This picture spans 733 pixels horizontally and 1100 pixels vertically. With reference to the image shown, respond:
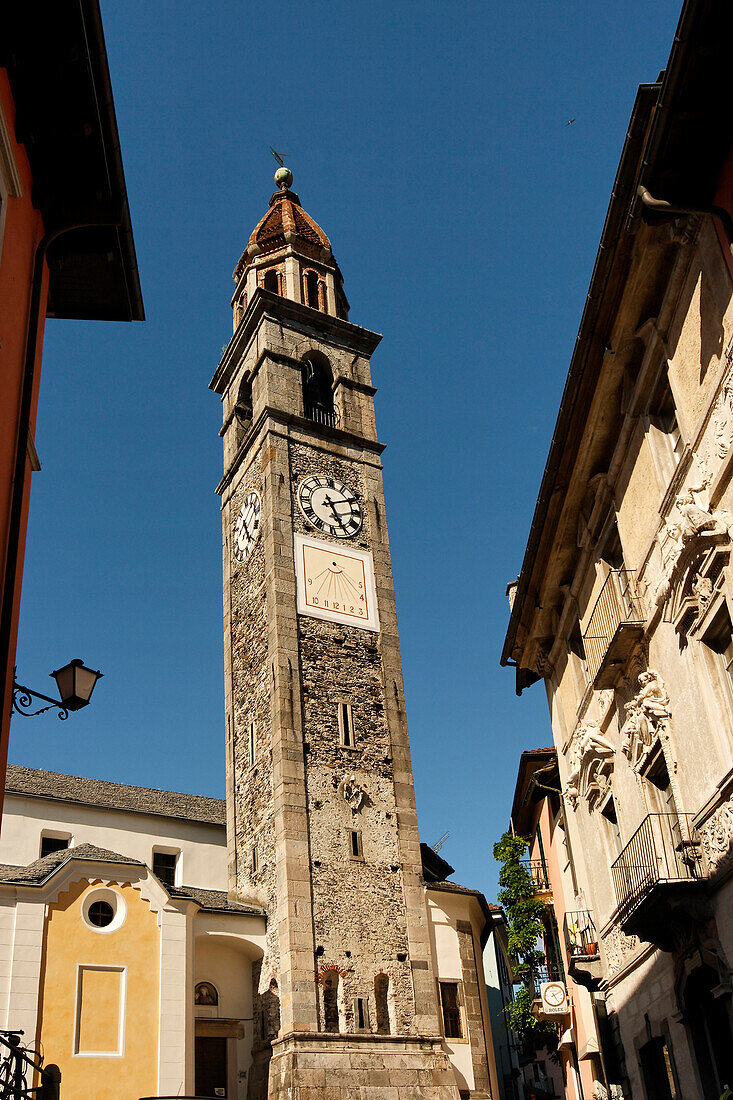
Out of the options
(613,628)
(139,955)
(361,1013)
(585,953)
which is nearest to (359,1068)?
(361,1013)

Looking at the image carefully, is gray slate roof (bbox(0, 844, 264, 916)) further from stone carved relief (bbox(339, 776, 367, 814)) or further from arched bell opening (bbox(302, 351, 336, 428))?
arched bell opening (bbox(302, 351, 336, 428))

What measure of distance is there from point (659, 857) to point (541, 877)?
15.8m

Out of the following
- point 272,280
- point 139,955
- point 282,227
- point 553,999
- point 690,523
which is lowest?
point 553,999

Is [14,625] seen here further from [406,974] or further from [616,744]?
[406,974]

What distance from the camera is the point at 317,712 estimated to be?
26.8 m

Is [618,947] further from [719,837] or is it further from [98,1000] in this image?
[98,1000]

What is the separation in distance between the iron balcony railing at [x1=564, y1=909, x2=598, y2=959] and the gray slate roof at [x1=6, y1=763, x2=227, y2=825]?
16.9 m

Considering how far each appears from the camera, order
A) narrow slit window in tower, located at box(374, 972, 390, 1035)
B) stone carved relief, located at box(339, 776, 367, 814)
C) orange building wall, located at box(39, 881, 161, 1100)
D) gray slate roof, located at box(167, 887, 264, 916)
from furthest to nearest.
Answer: stone carved relief, located at box(339, 776, 367, 814), narrow slit window in tower, located at box(374, 972, 390, 1035), gray slate roof, located at box(167, 887, 264, 916), orange building wall, located at box(39, 881, 161, 1100)

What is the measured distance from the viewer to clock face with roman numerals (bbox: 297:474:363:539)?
99.0ft

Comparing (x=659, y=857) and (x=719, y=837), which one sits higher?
(x=659, y=857)

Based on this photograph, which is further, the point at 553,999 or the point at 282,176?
the point at 282,176

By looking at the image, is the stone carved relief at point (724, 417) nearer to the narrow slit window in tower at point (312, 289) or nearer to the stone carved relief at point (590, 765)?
the stone carved relief at point (590, 765)

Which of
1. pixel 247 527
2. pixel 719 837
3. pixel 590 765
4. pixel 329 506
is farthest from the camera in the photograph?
pixel 247 527

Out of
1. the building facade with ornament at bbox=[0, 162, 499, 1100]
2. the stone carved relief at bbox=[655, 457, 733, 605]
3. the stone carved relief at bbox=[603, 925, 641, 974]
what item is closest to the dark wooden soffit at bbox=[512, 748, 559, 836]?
the building facade with ornament at bbox=[0, 162, 499, 1100]
